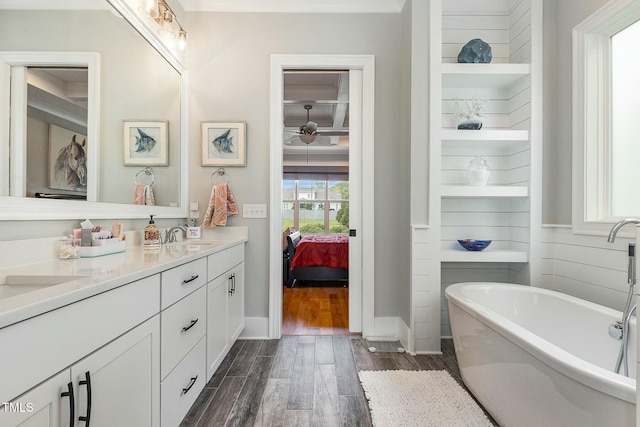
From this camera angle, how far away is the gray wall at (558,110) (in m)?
2.07

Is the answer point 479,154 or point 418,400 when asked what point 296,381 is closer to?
point 418,400

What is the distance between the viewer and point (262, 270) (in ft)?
8.27

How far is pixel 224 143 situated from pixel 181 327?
63.3 inches

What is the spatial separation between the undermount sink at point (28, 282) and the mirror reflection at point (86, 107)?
0.34 m

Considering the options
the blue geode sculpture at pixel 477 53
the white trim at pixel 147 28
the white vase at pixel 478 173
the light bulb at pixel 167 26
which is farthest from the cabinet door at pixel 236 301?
the blue geode sculpture at pixel 477 53

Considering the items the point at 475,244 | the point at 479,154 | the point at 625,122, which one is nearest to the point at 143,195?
the point at 475,244

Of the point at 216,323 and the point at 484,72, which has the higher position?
the point at 484,72

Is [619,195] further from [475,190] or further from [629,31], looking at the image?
[629,31]

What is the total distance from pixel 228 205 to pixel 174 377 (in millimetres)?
1407

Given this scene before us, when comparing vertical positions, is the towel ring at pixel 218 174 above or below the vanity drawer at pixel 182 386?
above

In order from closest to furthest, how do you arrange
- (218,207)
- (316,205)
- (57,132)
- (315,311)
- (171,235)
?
(57,132)
(171,235)
(218,207)
(315,311)
(316,205)

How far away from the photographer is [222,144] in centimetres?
249

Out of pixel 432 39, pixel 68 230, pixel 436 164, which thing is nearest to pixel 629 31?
pixel 432 39

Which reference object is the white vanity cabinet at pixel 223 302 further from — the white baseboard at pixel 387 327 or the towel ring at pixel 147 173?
the white baseboard at pixel 387 327
